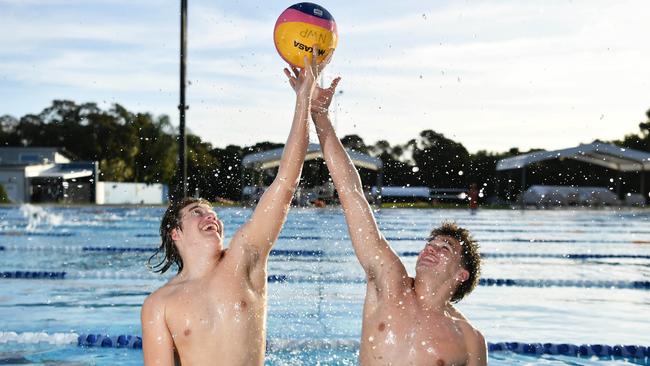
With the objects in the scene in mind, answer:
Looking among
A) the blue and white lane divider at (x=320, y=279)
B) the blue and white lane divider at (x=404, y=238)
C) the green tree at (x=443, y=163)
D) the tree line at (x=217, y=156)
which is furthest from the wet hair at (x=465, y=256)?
the green tree at (x=443, y=163)

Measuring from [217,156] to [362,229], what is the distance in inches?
1881

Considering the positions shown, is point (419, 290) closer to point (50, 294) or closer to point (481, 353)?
point (481, 353)

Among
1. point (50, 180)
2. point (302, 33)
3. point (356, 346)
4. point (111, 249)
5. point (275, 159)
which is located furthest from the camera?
point (50, 180)

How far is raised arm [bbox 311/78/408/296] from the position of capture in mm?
2861

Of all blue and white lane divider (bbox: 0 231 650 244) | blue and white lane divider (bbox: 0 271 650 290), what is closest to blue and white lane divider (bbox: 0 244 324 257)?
blue and white lane divider (bbox: 0 271 650 290)

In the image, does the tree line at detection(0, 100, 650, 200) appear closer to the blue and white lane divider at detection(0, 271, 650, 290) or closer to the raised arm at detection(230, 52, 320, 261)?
the blue and white lane divider at detection(0, 271, 650, 290)

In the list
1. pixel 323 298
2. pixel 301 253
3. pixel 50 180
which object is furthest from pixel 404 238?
pixel 50 180

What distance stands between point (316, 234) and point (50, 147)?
124 ft

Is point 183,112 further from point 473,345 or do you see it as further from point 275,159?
point 275,159

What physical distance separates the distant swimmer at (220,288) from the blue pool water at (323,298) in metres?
2.45

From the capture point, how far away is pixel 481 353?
294cm

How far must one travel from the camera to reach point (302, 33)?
3.24 metres

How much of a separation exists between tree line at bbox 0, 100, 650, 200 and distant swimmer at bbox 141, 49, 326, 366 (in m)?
24.6

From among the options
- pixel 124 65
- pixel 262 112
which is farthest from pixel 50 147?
pixel 262 112
